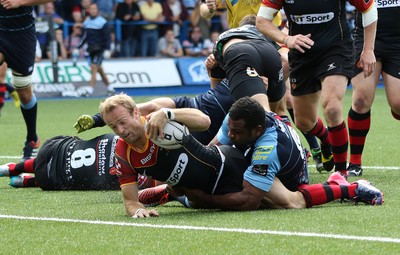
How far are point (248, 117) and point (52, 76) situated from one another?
17.7 m

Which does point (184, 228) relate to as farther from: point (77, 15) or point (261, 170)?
point (77, 15)

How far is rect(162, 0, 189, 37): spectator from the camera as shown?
27.4 m

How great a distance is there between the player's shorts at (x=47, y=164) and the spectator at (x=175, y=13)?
62.5ft

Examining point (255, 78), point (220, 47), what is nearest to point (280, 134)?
point (255, 78)

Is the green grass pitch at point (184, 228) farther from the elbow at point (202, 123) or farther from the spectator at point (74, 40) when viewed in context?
the spectator at point (74, 40)

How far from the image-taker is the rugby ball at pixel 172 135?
21.2 feet

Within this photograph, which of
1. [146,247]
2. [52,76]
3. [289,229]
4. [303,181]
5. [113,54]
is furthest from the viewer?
[113,54]

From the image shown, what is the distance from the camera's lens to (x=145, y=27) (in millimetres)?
27016

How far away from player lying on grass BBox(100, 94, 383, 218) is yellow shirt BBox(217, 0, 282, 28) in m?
3.50

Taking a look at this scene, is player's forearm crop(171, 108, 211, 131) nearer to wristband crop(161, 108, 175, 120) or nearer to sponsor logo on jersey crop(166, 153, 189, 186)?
wristband crop(161, 108, 175, 120)

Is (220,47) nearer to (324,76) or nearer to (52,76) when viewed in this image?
(324,76)

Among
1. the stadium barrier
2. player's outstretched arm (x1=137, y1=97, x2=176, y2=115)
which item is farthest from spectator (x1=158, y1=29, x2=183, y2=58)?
player's outstretched arm (x1=137, y1=97, x2=176, y2=115)

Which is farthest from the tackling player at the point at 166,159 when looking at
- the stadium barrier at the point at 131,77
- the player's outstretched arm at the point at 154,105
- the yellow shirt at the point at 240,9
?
the stadium barrier at the point at 131,77

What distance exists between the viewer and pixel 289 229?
588cm
